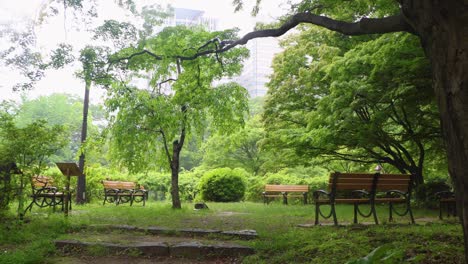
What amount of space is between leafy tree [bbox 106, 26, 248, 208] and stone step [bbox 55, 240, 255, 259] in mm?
5332

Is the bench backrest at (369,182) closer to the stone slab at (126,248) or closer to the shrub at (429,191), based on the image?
the stone slab at (126,248)

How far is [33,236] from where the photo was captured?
235 inches

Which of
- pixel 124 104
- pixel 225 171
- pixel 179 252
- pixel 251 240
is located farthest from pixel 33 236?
pixel 225 171

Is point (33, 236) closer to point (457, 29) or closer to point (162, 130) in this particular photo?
point (162, 130)

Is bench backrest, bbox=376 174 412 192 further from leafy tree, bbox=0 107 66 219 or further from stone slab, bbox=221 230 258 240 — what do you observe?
leafy tree, bbox=0 107 66 219

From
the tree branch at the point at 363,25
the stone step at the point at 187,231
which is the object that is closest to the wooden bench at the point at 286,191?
the stone step at the point at 187,231

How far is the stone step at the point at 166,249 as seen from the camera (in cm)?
508

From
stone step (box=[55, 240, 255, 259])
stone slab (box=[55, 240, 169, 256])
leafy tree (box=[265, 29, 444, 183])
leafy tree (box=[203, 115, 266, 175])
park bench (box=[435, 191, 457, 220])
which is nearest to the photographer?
stone step (box=[55, 240, 255, 259])

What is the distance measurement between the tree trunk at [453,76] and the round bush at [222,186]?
45.6 ft

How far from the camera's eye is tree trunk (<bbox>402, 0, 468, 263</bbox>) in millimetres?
3143

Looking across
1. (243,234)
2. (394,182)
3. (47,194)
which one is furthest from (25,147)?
(394,182)

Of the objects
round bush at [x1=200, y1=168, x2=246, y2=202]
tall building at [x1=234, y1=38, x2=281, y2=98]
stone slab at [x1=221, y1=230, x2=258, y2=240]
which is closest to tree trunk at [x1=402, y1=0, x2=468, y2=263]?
stone slab at [x1=221, y1=230, x2=258, y2=240]

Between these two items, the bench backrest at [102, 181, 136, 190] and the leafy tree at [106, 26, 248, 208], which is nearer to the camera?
the leafy tree at [106, 26, 248, 208]

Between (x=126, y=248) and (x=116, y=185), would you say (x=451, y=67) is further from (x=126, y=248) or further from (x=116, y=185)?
(x=116, y=185)
